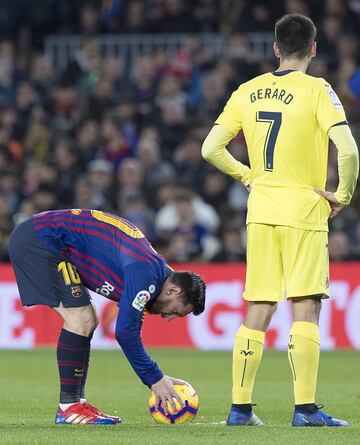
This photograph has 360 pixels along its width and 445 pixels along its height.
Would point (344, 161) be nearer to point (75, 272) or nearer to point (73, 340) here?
point (75, 272)

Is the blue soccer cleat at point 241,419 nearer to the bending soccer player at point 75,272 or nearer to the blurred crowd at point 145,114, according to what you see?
the bending soccer player at point 75,272

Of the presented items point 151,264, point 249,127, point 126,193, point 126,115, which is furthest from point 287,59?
point 126,115

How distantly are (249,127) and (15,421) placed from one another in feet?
7.57

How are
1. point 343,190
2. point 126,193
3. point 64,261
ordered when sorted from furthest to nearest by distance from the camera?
point 126,193 < point 64,261 < point 343,190

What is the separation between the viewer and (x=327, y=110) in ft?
24.1

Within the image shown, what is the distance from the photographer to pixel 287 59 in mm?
7543

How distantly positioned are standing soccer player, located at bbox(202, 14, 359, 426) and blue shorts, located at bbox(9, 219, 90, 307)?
1.07m

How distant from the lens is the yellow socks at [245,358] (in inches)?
296

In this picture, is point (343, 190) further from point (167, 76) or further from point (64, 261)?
point (167, 76)

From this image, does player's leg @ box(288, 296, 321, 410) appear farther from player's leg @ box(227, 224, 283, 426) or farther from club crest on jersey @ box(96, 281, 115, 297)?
→ club crest on jersey @ box(96, 281, 115, 297)

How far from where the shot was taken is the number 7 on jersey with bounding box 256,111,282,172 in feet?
24.6

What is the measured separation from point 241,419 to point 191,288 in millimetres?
829

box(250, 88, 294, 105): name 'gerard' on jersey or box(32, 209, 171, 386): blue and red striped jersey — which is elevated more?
box(250, 88, 294, 105): name 'gerard' on jersey

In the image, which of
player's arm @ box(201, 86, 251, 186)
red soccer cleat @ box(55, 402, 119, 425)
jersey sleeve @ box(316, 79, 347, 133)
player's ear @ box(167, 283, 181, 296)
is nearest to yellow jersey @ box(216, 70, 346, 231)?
jersey sleeve @ box(316, 79, 347, 133)
